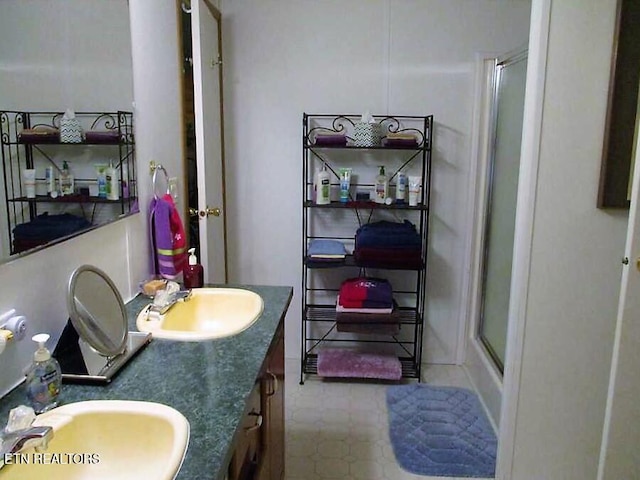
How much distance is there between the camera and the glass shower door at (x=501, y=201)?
8.48 ft

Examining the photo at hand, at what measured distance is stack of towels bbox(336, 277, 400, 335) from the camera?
2.78 m

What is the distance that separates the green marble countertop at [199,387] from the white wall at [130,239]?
0.19 m

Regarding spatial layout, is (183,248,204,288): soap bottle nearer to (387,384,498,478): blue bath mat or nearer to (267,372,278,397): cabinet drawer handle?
(267,372,278,397): cabinet drawer handle

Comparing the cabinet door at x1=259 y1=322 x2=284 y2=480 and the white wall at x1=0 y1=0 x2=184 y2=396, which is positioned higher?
the white wall at x1=0 y1=0 x2=184 y2=396

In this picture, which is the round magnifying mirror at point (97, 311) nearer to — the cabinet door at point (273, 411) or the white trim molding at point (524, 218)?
the cabinet door at point (273, 411)

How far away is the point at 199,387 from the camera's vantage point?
3.66ft

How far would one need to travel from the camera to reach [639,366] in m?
1.46

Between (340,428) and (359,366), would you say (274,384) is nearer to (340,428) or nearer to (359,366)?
(340,428)

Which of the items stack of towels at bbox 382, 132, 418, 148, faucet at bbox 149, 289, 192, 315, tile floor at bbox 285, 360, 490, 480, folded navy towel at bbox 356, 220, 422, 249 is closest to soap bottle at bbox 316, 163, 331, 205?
folded navy towel at bbox 356, 220, 422, 249

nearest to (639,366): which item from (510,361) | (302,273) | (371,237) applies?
(510,361)

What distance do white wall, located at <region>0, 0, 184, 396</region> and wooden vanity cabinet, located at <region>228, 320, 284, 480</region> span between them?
527 millimetres

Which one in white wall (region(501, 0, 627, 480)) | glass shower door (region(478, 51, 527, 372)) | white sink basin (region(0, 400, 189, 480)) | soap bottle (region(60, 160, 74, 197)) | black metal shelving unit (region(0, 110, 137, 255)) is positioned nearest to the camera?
white sink basin (region(0, 400, 189, 480))

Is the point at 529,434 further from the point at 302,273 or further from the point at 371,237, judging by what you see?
the point at 302,273

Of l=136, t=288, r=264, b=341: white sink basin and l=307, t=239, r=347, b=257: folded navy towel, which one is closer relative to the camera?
l=136, t=288, r=264, b=341: white sink basin
